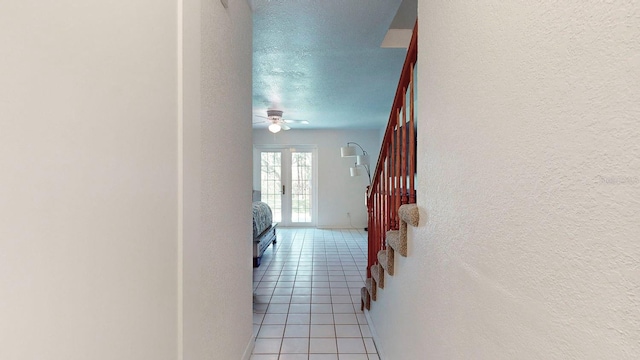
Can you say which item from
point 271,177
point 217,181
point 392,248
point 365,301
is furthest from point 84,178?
point 271,177

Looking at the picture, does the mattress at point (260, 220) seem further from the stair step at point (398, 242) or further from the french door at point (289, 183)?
the stair step at point (398, 242)

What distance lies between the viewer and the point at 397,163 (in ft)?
5.58

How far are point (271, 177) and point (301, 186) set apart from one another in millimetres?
707

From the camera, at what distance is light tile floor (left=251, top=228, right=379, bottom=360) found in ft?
6.64

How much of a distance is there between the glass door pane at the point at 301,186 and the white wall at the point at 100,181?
5.90m

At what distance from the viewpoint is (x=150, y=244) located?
30.6 inches

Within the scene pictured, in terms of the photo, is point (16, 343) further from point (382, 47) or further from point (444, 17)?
point (382, 47)

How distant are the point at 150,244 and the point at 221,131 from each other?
690 mm

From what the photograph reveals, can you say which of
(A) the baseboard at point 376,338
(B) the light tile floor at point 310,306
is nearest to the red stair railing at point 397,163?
(A) the baseboard at point 376,338

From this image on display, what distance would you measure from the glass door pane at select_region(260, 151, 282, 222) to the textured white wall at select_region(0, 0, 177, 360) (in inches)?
243

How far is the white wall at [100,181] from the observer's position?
453mm

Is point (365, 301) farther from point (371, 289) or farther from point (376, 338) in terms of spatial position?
point (376, 338)

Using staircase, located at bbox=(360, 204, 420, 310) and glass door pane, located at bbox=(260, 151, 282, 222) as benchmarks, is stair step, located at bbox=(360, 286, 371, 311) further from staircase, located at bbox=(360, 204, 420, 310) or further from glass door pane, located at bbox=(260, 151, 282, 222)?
glass door pane, located at bbox=(260, 151, 282, 222)

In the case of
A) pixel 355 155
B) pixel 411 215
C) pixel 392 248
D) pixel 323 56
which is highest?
pixel 323 56
